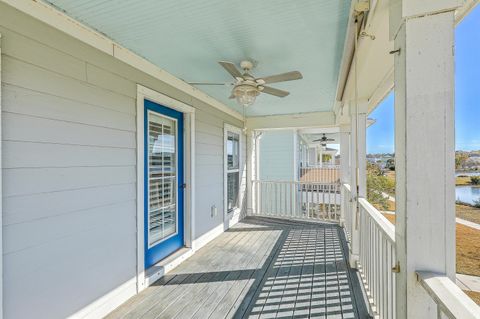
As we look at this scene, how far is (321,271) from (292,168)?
4.63 meters

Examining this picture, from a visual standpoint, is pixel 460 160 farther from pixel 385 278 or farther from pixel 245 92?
pixel 245 92

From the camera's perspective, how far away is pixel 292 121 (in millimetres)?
5246

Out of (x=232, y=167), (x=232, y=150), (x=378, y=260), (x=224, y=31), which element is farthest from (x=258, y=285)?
(x=232, y=150)

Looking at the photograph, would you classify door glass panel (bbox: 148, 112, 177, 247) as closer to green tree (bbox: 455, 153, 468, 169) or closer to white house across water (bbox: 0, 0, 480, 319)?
white house across water (bbox: 0, 0, 480, 319)

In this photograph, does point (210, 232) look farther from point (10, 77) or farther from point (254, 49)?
point (10, 77)

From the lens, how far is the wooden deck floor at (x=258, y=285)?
221 centimetres

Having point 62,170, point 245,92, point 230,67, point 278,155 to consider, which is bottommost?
point 62,170

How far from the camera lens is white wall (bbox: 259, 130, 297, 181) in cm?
745

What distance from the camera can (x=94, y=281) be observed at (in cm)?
207

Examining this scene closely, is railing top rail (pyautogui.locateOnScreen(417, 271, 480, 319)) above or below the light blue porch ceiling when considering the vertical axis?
below

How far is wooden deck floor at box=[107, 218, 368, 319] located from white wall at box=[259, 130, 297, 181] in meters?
3.64

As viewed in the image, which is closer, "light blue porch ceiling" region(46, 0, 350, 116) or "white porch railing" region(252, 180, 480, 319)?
"white porch railing" region(252, 180, 480, 319)

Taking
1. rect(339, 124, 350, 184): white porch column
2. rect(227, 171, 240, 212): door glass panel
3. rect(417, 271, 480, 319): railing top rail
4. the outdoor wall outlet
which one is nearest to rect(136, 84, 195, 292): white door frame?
the outdoor wall outlet

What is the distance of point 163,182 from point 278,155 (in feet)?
16.7
